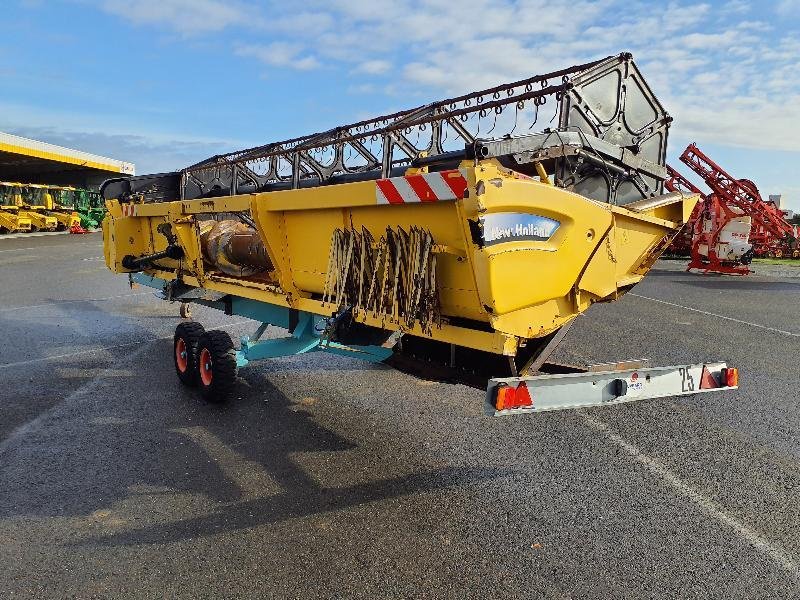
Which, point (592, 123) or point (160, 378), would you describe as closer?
point (592, 123)

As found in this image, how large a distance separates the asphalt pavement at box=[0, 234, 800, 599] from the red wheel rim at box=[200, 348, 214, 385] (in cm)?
22

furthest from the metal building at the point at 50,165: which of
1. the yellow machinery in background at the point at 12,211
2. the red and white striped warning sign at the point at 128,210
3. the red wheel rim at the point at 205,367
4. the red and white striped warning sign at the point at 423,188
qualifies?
the red and white striped warning sign at the point at 423,188

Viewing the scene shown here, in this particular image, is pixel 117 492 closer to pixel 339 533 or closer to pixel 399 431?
pixel 339 533

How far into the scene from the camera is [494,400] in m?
2.96

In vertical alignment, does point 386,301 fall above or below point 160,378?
above

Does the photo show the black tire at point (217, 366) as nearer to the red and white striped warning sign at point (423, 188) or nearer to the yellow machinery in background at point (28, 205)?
the red and white striped warning sign at point (423, 188)

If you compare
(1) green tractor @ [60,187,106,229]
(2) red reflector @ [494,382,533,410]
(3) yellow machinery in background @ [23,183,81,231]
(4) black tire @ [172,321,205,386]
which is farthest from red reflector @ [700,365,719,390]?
(1) green tractor @ [60,187,106,229]

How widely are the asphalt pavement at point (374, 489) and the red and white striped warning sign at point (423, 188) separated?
1.79 metres

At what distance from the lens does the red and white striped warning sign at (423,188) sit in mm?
2953

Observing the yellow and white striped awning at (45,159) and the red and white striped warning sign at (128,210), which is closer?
the red and white striped warning sign at (128,210)

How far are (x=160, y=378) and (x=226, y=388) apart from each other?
Result: 1.34 m

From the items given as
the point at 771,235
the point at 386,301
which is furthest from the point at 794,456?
the point at 771,235

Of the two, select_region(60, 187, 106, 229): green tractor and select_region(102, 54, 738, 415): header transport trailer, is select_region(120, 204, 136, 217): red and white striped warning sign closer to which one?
select_region(102, 54, 738, 415): header transport trailer

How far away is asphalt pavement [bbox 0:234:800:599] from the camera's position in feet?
9.64
